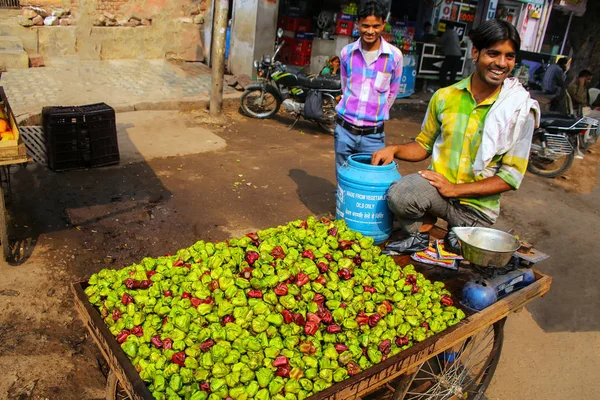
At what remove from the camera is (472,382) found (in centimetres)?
340

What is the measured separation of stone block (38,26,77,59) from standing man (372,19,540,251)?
29.6 ft

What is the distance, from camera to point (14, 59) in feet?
31.4

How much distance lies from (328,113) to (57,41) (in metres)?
5.82

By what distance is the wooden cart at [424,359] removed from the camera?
214cm

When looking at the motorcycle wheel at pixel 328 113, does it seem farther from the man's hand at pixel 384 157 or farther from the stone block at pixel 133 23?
the man's hand at pixel 384 157

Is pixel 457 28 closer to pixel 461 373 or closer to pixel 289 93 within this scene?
pixel 289 93

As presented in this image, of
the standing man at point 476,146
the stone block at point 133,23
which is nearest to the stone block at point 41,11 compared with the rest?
the stone block at point 133,23

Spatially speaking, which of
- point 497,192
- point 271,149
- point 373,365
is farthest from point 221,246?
point 271,149

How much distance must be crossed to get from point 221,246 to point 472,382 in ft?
6.46

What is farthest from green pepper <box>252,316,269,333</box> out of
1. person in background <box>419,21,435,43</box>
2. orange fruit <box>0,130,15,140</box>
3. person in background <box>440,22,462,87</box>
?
person in background <box>419,21,435,43</box>

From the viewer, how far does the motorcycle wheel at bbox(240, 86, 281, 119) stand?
9.48 metres

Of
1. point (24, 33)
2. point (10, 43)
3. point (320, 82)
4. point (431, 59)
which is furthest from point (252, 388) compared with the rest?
point (431, 59)

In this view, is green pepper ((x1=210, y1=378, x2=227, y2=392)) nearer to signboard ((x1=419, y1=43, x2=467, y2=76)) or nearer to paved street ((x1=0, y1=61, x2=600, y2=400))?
paved street ((x1=0, y1=61, x2=600, y2=400))

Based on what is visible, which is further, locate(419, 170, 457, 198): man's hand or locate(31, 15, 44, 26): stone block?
locate(31, 15, 44, 26): stone block
